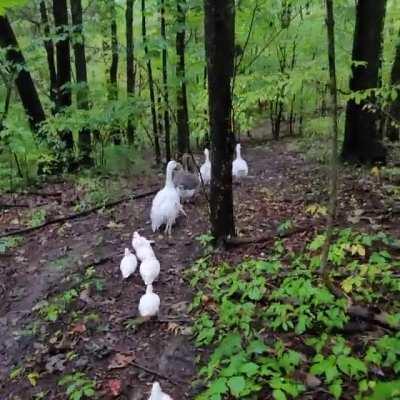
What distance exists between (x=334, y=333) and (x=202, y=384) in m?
1.05

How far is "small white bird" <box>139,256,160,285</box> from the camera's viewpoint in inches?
193

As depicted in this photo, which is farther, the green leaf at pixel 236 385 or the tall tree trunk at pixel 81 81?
the tall tree trunk at pixel 81 81

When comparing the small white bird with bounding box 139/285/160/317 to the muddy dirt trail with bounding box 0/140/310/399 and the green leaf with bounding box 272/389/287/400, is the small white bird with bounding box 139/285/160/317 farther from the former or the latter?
the green leaf with bounding box 272/389/287/400

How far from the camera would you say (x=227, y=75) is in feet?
16.0

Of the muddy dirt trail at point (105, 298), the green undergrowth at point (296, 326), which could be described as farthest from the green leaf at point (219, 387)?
the muddy dirt trail at point (105, 298)

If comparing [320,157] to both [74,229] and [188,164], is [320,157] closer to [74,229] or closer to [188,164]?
[188,164]

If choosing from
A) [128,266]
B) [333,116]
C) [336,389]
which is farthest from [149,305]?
[333,116]

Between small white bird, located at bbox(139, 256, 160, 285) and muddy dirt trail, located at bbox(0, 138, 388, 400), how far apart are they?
0.57ft

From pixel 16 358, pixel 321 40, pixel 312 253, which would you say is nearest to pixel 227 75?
pixel 312 253

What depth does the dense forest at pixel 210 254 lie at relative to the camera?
3512mm

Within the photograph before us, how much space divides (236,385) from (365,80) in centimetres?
597

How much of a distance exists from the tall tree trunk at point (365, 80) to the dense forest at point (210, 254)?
0.02 meters

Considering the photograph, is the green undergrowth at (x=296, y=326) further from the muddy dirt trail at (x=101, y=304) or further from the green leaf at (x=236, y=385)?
the muddy dirt trail at (x=101, y=304)

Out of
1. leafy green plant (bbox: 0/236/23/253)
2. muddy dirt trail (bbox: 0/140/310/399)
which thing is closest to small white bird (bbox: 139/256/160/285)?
muddy dirt trail (bbox: 0/140/310/399)
